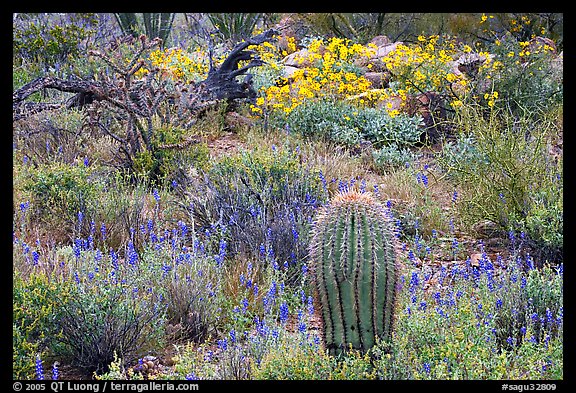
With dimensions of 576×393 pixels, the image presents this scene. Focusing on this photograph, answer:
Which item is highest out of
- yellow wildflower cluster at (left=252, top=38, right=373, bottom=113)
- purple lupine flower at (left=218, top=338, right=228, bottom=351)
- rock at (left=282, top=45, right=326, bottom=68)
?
rock at (left=282, top=45, right=326, bottom=68)

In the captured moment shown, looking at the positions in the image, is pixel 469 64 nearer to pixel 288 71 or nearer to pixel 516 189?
pixel 288 71

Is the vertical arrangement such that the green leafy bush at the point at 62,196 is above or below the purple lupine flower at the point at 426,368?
above

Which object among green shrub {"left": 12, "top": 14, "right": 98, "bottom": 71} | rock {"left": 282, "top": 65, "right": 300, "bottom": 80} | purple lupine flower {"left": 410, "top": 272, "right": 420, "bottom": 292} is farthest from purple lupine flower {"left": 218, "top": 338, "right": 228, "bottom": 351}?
green shrub {"left": 12, "top": 14, "right": 98, "bottom": 71}

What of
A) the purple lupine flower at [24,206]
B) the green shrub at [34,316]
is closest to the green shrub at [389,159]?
the purple lupine flower at [24,206]

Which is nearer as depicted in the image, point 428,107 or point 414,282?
point 414,282

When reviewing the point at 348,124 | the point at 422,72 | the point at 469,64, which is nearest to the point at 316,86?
the point at 348,124

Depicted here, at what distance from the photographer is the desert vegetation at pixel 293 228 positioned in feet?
10.8

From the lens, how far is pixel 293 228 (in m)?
4.91

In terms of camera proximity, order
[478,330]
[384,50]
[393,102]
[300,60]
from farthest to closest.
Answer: [384,50]
[300,60]
[393,102]
[478,330]

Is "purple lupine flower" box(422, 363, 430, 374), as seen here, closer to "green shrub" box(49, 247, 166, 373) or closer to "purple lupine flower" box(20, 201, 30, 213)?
"green shrub" box(49, 247, 166, 373)

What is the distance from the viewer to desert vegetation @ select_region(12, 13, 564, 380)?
10.8 ft

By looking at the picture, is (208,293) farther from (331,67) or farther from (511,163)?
(331,67)

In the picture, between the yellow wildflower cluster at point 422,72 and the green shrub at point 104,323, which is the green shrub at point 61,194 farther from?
the yellow wildflower cluster at point 422,72

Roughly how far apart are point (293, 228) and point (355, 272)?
1709 millimetres
